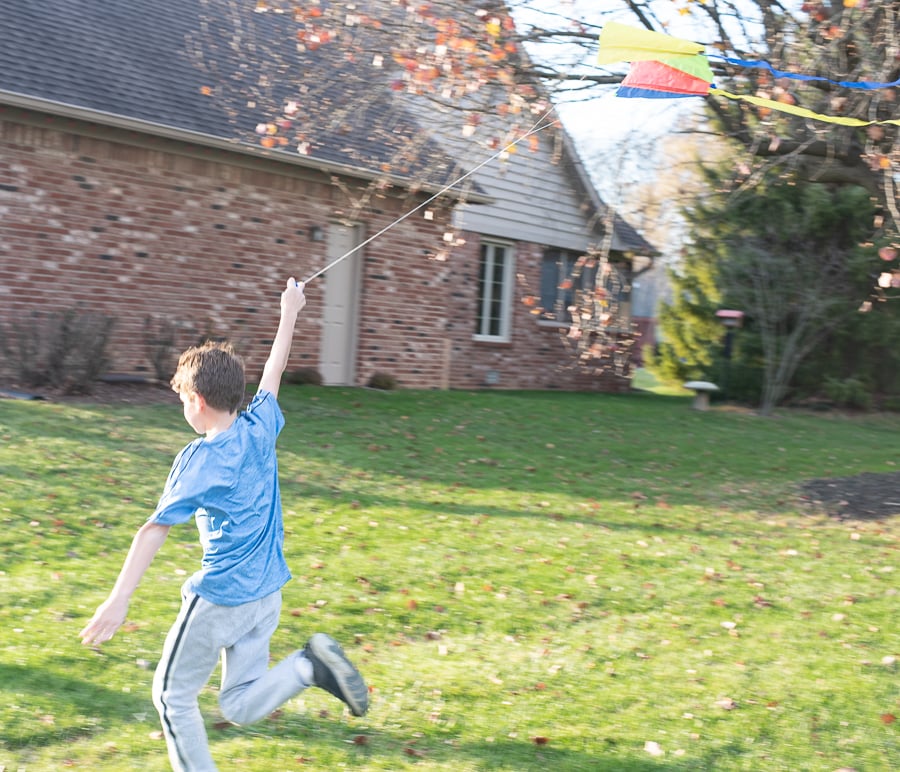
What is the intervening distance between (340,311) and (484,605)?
9790mm

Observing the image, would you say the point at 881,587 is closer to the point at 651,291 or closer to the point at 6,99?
the point at 6,99

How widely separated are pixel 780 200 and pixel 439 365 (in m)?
7.70

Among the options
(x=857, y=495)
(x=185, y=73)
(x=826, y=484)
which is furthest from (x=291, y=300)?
(x=185, y=73)

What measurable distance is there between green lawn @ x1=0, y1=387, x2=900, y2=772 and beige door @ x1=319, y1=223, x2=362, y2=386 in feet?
12.7

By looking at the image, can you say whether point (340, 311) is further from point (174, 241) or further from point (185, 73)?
point (185, 73)

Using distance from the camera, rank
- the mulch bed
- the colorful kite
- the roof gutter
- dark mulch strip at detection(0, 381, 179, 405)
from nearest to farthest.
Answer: the colorful kite, the mulch bed, dark mulch strip at detection(0, 381, 179, 405), the roof gutter

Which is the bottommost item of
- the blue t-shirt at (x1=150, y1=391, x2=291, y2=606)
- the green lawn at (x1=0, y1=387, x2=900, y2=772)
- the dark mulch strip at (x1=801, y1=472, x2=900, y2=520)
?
the green lawn at (x1=0, y1=387, x2=900, y2=772)

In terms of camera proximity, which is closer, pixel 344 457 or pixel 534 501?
pixel 534 501

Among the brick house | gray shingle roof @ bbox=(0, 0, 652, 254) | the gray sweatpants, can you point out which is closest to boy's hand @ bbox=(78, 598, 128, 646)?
the gray sweatpants

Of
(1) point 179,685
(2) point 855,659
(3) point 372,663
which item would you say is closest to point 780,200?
(2) point 855,659

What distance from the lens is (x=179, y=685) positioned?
10.9 ft

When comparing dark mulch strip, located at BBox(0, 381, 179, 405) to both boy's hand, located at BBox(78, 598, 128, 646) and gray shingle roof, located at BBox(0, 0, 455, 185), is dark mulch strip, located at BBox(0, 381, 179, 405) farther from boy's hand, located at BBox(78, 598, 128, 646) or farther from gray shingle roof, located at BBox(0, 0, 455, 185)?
boy's hand, located at BBox(78, 598, 128, 646)

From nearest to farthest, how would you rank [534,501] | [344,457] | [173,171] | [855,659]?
1. [855,659]
2. [534,501]
3. [344,457]
4. [173,171]

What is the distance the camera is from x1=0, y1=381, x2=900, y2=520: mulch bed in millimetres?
9359
